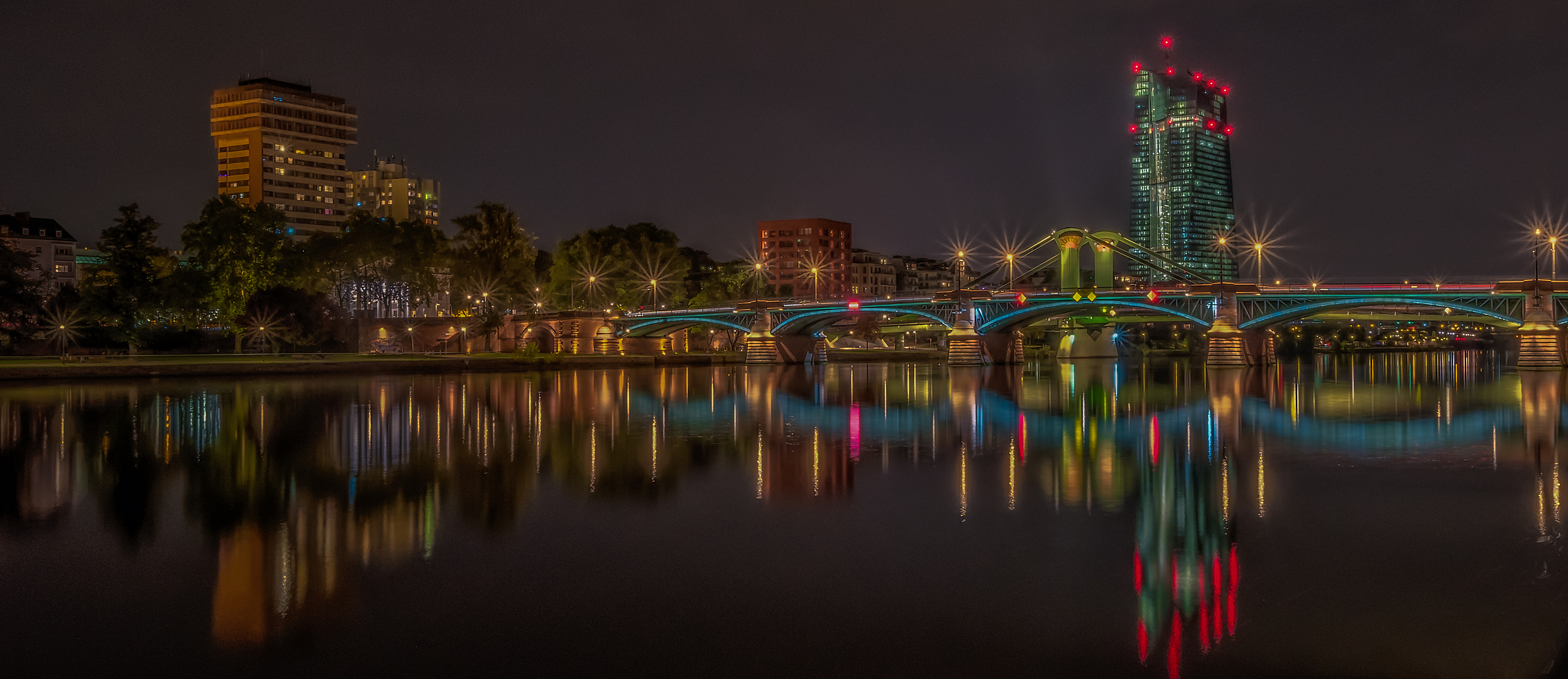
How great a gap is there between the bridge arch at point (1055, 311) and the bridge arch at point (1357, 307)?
12.5 ft

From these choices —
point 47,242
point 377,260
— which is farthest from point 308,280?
point 47,242

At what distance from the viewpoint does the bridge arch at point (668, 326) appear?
93750 millimetres

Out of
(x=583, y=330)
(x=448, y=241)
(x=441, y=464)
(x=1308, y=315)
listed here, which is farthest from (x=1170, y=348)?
(x=441, y=464)

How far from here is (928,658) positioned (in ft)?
26.7

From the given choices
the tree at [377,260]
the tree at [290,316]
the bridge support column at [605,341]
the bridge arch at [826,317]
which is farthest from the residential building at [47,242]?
the bridge arch at [826,317]

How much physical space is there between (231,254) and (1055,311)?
59.1 meters

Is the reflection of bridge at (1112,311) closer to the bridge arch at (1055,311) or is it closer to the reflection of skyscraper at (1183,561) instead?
the bridge arch at (1055,311)

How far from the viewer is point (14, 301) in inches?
2318

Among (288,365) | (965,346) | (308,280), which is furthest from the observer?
(308,280)

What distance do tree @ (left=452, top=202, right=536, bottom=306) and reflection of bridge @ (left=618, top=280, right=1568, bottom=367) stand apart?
1197 cm

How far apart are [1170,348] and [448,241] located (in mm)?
91836

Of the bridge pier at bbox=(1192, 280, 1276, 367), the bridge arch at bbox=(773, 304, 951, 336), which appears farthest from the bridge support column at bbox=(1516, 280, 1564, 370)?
the bridge arch at bbox=(773, 304, 951, 336)

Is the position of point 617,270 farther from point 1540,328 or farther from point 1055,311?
point 1540,328

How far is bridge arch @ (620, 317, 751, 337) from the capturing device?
93750mm
